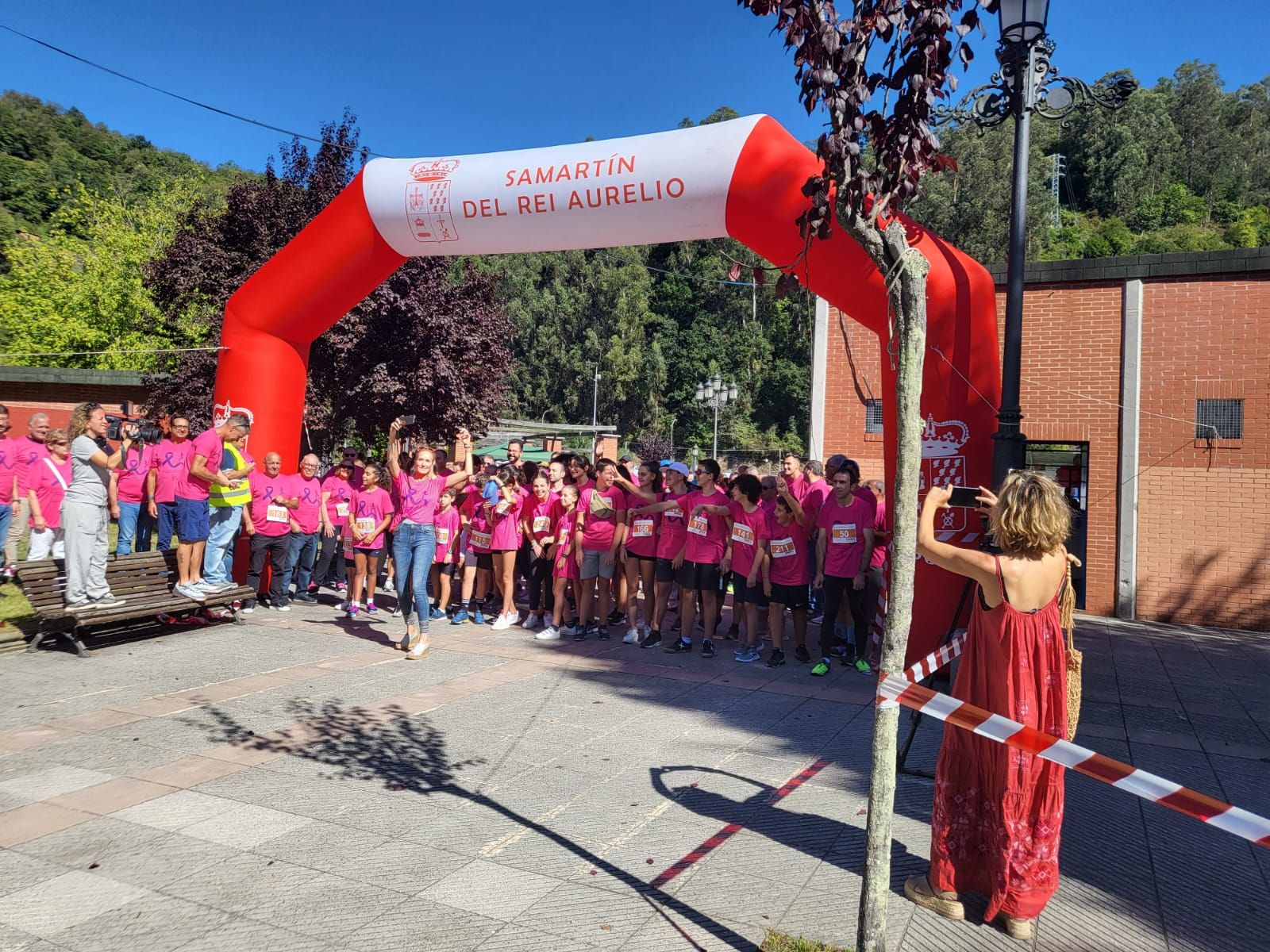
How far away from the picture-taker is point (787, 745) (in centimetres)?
561

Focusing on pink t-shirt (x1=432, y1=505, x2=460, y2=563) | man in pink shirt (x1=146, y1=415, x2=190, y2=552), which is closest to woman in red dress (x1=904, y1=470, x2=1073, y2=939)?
pink t-shirt (x1=432, y1=505, x2=460, y2=563)

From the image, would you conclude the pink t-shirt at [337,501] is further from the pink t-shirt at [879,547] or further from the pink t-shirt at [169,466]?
the pink t-shirt at [879,547]

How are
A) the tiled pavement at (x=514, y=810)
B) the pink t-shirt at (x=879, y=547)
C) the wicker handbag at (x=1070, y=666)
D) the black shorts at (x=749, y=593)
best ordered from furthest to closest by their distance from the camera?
1. the pink t-shirt at (x=879, y=547)
2. the black shorts at (x=749, y=593)
3. the wicker handbag at (x=1070, y=666)
4. the tiled pavement at (x=514, y=810)

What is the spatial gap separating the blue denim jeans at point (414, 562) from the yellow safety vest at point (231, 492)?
6.84ft

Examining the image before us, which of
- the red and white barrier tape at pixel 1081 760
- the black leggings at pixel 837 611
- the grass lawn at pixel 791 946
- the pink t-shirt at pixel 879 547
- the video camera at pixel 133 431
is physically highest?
the video camera at pixel 133 431

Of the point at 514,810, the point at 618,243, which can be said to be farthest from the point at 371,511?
the point at 514,810

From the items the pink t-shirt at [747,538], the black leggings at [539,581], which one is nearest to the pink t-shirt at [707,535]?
the pink t-shirt at [747,538]

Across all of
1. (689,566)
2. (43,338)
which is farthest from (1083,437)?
(43,338)

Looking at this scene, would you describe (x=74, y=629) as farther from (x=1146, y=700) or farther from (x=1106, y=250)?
(x=1106, y=250)

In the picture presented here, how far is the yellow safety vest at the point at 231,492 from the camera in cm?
890

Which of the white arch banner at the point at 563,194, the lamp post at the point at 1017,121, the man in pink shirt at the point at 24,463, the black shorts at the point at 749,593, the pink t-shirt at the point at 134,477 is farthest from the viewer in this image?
the pink t-shirt at the point at 134,477

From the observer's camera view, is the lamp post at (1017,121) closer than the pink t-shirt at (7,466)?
Yes

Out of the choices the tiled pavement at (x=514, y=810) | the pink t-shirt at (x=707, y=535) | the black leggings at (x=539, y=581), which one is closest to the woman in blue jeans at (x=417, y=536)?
the tiled pavement at (x=514, y=810)

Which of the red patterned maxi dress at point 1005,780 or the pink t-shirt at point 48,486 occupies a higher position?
the pink t-shirt at point 48,486
